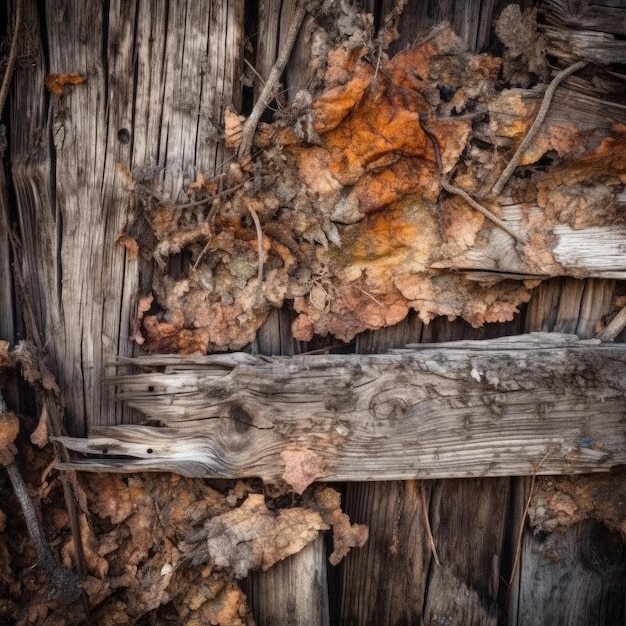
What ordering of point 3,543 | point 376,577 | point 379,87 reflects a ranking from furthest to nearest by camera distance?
1. point 376,577
2. point 3,543
3. point 379,87

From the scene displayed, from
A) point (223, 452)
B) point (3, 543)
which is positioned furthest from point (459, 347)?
point (3, 543)

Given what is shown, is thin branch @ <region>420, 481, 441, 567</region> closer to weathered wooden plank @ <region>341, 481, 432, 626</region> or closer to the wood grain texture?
weathered wooden plank @ <region>341, 481, 432, 626</region>

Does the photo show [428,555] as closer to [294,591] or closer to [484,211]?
[294,591]

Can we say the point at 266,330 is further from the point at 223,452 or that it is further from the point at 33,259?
the point at 33,259

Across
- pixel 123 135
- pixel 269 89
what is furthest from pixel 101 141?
pixel 269 89

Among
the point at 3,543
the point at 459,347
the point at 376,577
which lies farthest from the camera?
the point at 376,577

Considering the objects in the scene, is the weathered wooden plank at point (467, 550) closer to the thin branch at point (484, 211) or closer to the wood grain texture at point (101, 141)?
the thin branch at point (484, 211)

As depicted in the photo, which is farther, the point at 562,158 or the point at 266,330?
the point at 266,330
